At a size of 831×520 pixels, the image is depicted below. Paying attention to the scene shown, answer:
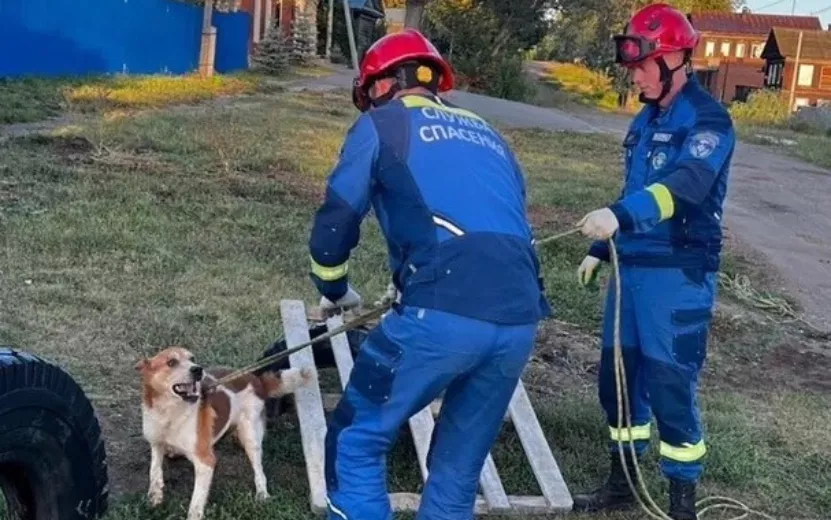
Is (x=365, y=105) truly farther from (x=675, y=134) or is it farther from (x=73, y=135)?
(x=73, y=135)

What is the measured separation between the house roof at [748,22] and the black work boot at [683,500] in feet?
265

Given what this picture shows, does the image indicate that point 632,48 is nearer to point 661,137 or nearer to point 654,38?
point 654,38

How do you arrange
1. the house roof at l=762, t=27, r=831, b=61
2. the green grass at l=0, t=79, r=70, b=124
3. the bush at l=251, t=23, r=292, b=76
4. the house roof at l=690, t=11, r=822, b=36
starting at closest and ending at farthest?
the green grass at l=0, t=79, r=70, b=124
the bush at l=251, t=23, r=292, b=76
the house roof at l=762, t=27, r=831, b=61
the house roof at l=690, t=11, r=822, b=36

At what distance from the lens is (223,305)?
6.89 meters

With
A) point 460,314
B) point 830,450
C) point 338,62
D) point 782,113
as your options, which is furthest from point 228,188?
point 338,62

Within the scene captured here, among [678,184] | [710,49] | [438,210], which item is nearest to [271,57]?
[678,184]

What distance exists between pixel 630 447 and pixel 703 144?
4.59ft

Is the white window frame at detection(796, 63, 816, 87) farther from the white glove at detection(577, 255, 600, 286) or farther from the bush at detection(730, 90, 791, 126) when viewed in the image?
the white glove at detection(577, 255, 600, 286)

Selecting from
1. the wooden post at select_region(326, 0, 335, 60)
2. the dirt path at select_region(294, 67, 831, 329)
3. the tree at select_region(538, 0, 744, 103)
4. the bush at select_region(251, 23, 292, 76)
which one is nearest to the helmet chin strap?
the dirt path at select_region(294, 67, 831, 329)

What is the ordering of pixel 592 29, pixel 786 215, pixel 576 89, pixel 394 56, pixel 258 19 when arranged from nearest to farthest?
pixel 394 56, pixel 786 215, pixel 258 19, pixel 592 29, pixel 576 89

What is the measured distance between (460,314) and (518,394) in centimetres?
214

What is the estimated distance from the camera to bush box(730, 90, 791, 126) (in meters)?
44.2

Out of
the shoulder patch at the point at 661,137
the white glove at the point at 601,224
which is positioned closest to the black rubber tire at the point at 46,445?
the white glove at the point at 601,224

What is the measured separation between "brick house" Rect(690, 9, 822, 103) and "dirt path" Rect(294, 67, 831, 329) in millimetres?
52110
